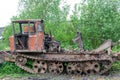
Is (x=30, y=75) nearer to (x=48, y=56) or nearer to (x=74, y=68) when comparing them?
(x=48, y=56)

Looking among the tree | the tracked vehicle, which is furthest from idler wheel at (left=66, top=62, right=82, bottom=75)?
the tree

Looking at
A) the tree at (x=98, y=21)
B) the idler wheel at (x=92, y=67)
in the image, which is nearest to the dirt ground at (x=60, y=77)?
the idler wheel at (x=92, y=67)

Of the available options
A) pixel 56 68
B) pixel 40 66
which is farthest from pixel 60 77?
pixel 40 66

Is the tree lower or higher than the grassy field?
higher

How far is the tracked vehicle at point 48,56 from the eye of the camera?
49.5ft

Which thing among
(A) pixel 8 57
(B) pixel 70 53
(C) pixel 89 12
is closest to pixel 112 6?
(C) pixel 89 12

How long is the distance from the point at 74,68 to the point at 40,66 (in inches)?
62.7

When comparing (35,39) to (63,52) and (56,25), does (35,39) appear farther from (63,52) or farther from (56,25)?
(56,25)

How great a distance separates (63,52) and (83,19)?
6040 millimetres

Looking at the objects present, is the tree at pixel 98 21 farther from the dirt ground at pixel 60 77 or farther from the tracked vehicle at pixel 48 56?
the dirt ground at pixel 60 77

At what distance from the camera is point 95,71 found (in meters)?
15.2

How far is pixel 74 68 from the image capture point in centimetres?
1523

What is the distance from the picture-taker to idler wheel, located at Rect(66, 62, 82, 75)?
15.2m

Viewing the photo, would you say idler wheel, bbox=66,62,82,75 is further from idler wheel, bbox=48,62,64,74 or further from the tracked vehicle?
idler wheel, bbox=48,62,64,74
